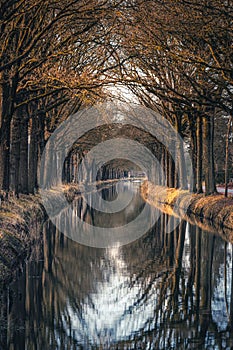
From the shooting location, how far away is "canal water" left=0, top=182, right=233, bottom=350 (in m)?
10.6

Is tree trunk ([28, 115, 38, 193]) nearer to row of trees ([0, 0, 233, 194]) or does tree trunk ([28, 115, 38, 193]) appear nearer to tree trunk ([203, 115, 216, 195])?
row of trees ([0, 0, 233, 194])

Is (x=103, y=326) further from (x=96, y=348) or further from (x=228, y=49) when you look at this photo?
(x=228, y=49)

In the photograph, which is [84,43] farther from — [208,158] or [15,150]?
[208,158]

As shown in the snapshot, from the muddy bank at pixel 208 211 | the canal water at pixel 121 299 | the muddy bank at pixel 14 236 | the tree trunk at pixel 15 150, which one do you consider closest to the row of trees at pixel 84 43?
the tree trunk at pixel 15 150

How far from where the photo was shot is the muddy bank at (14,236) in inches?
658

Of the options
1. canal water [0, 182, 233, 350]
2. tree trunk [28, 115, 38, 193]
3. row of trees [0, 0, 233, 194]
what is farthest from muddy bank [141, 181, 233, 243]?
tree trunk [28, 115, 38, 193]

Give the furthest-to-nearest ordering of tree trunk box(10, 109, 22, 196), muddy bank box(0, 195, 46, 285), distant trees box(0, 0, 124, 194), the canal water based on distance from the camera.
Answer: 1. tree trunk box(10, 109, 22, 196)
2. distant trees box(0, 0, 124, 194)
3. muddy bank box(0, 195, 46, 285)
4. the canal water

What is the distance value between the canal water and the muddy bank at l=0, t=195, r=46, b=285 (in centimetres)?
36

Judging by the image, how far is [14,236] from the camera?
20141mm

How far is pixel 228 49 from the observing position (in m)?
25.8

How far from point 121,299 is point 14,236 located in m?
6.79

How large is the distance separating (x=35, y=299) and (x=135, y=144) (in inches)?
3051

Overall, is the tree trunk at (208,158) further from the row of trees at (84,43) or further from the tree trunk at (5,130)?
the tree trunk at (5,130)

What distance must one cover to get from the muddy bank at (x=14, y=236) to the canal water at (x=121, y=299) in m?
0.36
